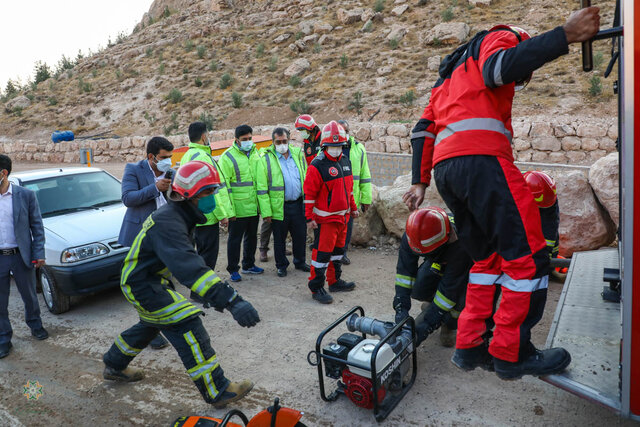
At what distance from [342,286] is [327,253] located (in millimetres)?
598

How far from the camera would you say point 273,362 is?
14.1ft

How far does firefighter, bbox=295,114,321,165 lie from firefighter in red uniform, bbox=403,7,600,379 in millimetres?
4461

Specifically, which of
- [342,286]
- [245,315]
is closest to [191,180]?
[245,315]

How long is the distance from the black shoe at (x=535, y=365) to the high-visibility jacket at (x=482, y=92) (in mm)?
1176

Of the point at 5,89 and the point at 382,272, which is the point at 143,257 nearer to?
the point at 382,272

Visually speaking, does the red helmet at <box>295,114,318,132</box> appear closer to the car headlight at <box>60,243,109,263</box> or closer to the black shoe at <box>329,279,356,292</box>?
the black shoe at <box>329,279,356,292</box>

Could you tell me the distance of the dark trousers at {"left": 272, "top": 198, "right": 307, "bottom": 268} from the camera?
680cm

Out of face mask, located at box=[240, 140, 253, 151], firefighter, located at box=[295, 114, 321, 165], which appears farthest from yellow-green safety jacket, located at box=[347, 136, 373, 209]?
face mask, located at box=[240, 140, 253, 151]

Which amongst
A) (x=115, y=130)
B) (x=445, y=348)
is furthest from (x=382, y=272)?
Answer: (x=115, y=130)

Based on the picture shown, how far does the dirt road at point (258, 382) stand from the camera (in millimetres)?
3371

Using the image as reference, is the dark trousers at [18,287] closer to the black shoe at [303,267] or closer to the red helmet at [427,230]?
the black shoe at [303,267]

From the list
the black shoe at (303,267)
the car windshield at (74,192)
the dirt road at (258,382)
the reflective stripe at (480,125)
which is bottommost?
the black shoe at (303,267)

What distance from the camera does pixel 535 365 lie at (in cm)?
270

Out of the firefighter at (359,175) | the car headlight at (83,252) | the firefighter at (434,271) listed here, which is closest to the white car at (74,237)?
the car headlight at (83,252)
